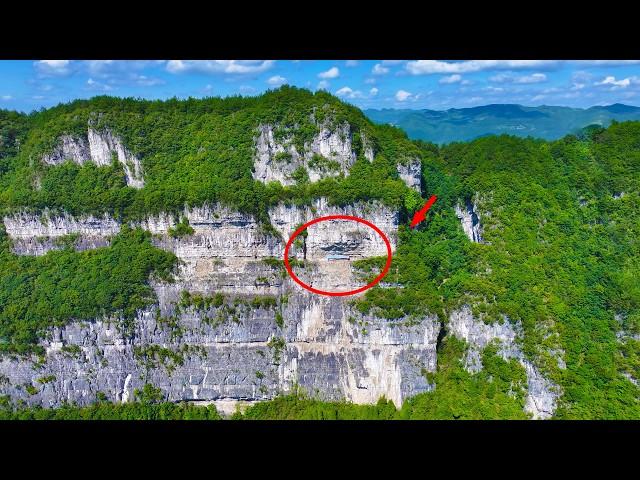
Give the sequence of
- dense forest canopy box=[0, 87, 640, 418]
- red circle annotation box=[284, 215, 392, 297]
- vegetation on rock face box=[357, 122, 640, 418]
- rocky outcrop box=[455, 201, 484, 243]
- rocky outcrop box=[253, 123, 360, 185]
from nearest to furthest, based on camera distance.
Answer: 1. vegetation on rock face box=[357, 122, 640, 418]
2. dense forest canopy box=[0, 87, 640, 418]
3. red circle annotation box=[284, 215, 392, 297]
4. rocky outcrop box=[253, 123, 360, 185]
5. rocky outcrop box=[455, 201, 484, 243]

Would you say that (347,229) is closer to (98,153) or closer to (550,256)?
(550,256)

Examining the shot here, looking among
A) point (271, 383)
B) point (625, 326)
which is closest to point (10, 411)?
point (271, 383)

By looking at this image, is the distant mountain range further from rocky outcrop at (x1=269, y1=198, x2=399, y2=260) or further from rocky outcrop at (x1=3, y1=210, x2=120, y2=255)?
rocky outcrop at (x1=3, y1=210, x2=120, y2=255)

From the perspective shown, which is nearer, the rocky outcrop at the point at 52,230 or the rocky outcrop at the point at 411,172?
the rocky outcrop at the point at 52,230

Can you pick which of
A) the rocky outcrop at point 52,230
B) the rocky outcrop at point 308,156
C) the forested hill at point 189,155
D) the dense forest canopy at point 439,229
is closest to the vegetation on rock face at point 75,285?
the dense forest canopy at point 439,229

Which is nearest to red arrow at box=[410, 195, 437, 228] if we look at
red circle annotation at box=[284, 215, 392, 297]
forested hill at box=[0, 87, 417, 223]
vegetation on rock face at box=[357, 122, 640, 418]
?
vegetation on rock face at box=[357, 122, 640, 418]

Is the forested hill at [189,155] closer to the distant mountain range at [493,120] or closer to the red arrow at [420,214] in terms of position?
the red arrow at [420,214]

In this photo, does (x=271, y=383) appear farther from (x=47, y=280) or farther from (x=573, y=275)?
(x=573, y=275)
